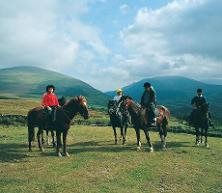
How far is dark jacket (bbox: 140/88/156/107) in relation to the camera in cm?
3073

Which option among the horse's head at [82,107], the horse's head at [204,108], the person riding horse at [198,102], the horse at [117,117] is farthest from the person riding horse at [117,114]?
the horse's head at [204,108]

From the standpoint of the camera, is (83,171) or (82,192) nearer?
(82,192)

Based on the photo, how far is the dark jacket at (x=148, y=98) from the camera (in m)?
30.7

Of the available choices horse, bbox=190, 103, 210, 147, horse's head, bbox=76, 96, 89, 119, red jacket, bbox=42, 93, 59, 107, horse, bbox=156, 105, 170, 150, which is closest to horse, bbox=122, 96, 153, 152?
horse, bbox=156, 105, 170, 150

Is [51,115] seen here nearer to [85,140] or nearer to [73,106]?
[73,106]

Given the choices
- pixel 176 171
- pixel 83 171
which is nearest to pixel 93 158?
pixel 83 171

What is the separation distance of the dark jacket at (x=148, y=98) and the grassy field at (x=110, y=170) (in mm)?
3370

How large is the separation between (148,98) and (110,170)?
767 centimetres

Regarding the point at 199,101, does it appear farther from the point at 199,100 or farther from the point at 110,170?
the point at 110,170

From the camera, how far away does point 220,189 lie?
24.6m

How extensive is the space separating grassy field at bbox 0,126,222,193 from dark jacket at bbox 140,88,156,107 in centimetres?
337

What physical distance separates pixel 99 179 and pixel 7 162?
6.28 meters

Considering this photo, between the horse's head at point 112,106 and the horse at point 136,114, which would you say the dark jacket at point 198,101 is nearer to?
the horse at point 136,114

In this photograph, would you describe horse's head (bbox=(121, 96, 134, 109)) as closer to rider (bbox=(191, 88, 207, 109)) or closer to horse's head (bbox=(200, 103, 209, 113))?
rider (bbox=(191, 88, 207, 109))
